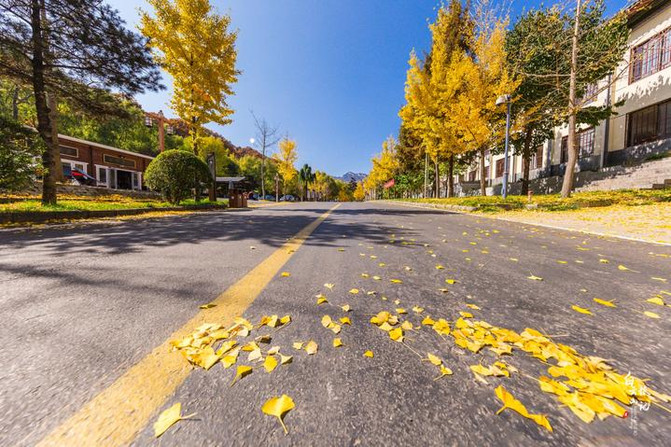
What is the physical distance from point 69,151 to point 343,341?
33271 mm

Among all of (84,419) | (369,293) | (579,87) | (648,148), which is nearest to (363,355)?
(369,293)

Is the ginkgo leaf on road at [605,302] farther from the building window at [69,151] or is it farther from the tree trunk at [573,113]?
the building window at [69,151]

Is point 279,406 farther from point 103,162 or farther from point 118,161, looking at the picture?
point 118,161

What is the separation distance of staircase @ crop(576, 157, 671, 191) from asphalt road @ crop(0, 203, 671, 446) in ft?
45.8

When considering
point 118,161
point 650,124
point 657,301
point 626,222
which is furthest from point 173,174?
point 650,124

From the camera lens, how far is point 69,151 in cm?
2322

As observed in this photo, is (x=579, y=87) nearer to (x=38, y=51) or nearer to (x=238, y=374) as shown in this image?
(x=238, y=374)

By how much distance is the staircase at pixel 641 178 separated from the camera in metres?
11.7

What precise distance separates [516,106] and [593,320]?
17540mm

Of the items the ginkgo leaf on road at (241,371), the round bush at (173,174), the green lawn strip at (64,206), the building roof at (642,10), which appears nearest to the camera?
the ginkgo leaf on road at (241,371)

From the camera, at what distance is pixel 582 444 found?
2.79 feet

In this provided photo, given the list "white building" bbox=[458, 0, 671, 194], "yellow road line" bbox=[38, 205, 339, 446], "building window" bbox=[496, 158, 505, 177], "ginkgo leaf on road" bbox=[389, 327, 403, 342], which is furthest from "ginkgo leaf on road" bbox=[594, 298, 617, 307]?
"building window" bbox=[496, 158, 505, 177]

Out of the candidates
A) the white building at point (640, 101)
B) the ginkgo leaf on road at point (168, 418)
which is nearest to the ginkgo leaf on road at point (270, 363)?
the ginkgo leaf on road at point (168, 418)

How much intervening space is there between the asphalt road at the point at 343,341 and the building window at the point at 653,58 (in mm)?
19279
